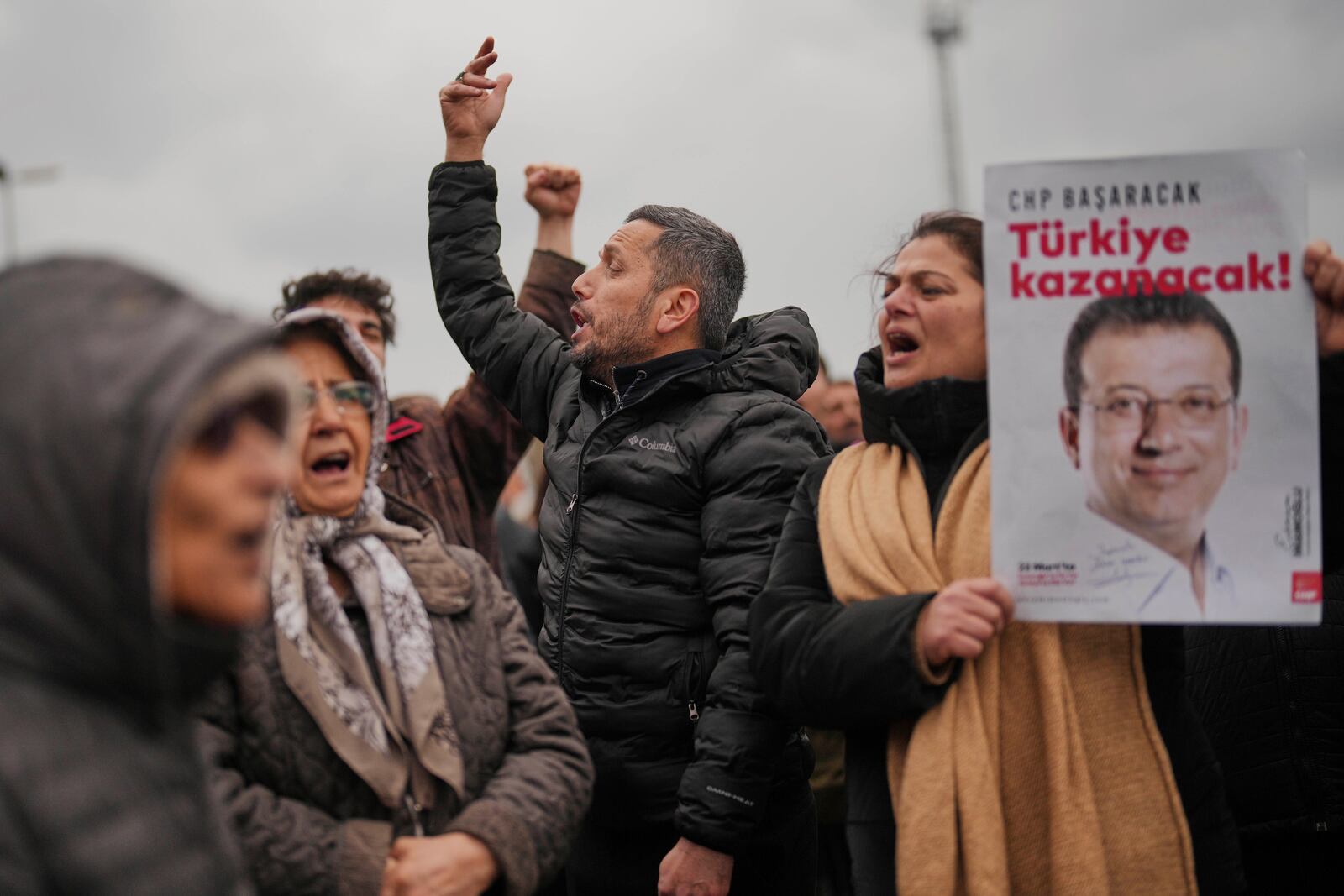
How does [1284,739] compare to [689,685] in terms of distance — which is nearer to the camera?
[689,685]

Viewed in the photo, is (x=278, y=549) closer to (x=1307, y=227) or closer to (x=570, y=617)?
(x=570, y=617)

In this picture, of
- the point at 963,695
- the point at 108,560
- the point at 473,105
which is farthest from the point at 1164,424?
the point at 473,105

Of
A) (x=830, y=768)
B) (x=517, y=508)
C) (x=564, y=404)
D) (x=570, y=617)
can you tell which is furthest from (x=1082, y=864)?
(x=517, y=508)

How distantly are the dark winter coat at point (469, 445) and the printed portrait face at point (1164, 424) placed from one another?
2349 millimetres

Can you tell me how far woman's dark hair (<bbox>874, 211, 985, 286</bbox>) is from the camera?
2.85 metres

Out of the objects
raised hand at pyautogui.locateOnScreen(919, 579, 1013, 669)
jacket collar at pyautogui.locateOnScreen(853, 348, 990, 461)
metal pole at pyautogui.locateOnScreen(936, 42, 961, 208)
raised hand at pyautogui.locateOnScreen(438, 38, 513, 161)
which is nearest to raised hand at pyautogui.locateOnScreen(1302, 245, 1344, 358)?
jacket collar at pyautogui.locateOnScreen(853, 348, 990, 461)

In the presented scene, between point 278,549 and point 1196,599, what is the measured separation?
1.69 meters

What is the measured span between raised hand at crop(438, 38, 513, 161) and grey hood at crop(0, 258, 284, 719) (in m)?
2.70

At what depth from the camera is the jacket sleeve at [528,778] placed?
7.83ft

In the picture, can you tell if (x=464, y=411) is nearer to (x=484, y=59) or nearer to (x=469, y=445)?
(x=469, y=445)

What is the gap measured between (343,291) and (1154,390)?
9.45 ft

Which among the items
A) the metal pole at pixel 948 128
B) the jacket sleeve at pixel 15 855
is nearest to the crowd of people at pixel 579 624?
the jacket sleeve at pixel 15 855

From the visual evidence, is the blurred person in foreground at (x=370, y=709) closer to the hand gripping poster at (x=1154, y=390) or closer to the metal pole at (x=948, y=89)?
the hand gripping poster at (x=1154, y=390)

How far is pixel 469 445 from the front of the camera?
4.59 meters
